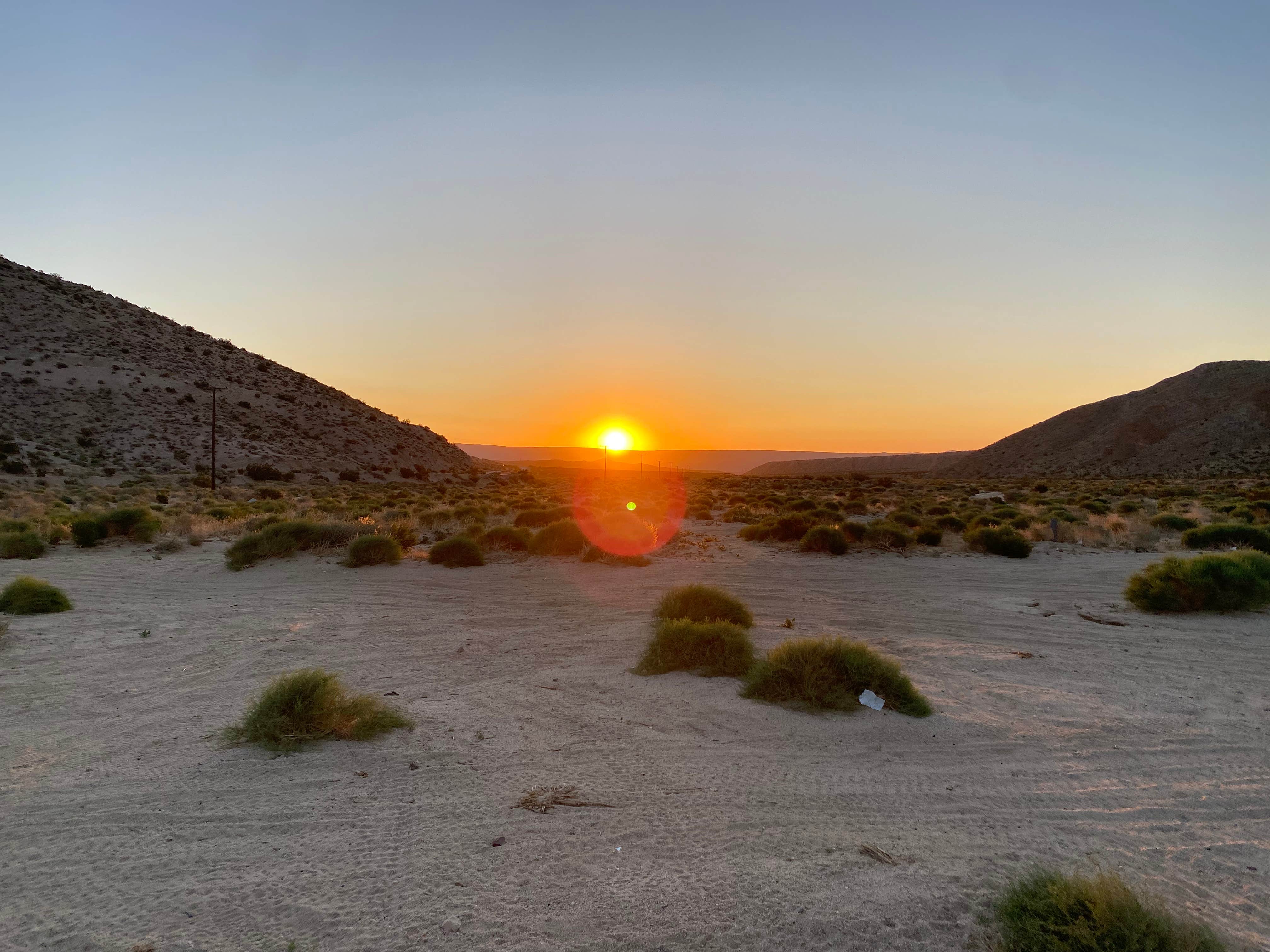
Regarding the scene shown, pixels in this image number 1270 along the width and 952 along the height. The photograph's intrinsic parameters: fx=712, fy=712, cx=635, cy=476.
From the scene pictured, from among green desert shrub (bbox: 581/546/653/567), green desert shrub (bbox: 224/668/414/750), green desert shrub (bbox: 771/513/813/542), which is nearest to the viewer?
green desert shrub (bbox: 224/668/414/750)

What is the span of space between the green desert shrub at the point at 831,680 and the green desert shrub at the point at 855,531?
13.4 meters

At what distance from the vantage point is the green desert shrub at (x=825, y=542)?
19.6m

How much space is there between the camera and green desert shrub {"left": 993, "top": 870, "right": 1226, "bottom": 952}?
3.16 metres

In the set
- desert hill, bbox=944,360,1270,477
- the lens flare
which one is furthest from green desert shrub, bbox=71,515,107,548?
desert hill, bbox=944,360,1270,477

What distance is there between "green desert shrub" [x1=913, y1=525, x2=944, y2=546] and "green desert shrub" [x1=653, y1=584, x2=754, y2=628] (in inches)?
479

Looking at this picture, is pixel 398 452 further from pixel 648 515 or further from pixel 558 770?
pixel 558 770

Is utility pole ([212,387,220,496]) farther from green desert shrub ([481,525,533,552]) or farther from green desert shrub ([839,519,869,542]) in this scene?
green desert shrub ([839,519,869,542])

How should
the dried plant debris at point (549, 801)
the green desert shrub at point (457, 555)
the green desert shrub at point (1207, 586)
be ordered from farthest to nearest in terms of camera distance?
1. the green desert shrub at point (457, 555)
2. the green desert shrub at point (1207, 586)
3. the dried plant debris at point (549, 801)

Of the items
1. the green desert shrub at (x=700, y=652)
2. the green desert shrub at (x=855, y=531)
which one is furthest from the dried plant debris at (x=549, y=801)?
the green desert shrub at (x=855, y=531)

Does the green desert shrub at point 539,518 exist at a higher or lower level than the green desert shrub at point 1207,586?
higher

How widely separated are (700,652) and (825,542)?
12134 mm

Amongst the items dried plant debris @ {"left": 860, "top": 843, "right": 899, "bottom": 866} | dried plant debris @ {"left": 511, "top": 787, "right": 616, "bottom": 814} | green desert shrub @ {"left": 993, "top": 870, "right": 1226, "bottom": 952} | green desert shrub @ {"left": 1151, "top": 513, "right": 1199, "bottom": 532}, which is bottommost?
dried plant debris @ {"left": 860, "top": 843, "right": 899, "bottom": 866}

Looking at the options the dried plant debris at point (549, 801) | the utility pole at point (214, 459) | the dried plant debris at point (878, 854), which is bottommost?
the dried plant debris at point (878, 854)

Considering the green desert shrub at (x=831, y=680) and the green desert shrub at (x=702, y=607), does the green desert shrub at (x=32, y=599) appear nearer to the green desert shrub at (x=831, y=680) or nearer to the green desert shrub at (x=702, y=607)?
the green desert shrub at (x=702, y=607)
